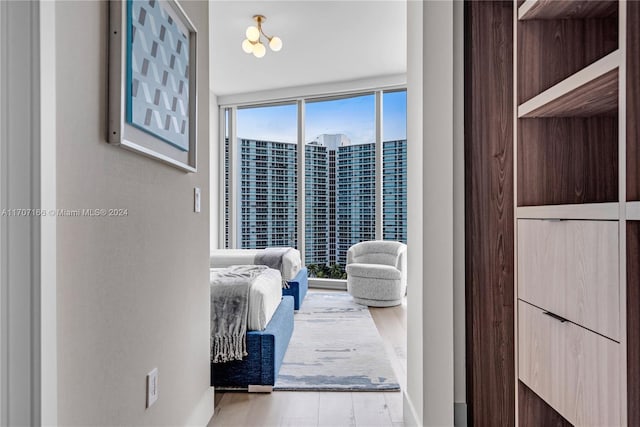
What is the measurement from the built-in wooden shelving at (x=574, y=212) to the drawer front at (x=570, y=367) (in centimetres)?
29

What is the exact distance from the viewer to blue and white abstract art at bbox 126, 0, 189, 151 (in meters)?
1.26

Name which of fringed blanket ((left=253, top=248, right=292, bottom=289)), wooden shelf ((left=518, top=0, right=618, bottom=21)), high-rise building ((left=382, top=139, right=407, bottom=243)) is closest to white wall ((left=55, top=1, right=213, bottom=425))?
wooden shelf ((left=518, top=0, right=618, bottom=21))

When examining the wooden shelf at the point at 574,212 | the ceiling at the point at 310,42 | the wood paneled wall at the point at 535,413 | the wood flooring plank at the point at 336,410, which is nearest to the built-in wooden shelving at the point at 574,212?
the wooden shelf at the point at 574,212

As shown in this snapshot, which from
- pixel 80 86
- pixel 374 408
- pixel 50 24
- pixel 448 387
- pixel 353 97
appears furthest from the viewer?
pixel 353 97

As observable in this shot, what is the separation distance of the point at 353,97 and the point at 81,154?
5.43 metres

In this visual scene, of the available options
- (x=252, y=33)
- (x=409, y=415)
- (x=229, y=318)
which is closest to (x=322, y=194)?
(x=252, y=33)

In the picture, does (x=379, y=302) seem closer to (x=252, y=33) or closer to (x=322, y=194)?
(x=322, y=194)

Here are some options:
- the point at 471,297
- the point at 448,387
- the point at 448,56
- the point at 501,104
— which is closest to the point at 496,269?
the point at 471,297

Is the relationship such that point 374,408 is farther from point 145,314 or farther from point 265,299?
point 145,314

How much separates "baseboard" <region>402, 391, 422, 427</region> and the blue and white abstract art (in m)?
1.54

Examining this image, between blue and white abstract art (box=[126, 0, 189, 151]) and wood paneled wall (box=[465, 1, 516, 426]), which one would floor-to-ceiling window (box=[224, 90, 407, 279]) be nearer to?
wood paneled wall (box=[465, 1, 516, 426])

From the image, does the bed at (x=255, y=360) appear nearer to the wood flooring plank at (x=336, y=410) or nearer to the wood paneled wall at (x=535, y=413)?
the wood flooring plank at (x=336, y=410)

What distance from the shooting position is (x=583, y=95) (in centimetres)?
116

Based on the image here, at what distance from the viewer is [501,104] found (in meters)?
1.81
